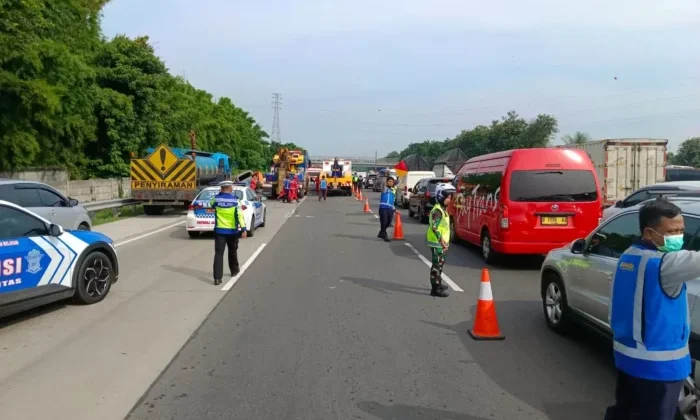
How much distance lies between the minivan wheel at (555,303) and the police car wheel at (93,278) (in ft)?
19.7

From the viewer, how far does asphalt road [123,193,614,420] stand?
15.1 ft

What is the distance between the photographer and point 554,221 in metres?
10.5

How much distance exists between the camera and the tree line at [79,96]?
1966cm

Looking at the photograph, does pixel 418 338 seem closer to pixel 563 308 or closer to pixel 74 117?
pixel 563 308

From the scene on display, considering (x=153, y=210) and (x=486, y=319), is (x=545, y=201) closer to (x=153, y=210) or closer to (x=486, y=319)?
(x=486, y=319)

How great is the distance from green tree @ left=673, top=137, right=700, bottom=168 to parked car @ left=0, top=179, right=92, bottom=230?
5990 cm

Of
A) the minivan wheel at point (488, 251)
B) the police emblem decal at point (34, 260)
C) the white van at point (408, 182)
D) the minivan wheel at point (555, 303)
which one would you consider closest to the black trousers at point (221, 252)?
the police emblem decal at point (34, 260)

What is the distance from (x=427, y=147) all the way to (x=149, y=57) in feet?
351

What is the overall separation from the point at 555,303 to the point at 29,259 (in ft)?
20.5

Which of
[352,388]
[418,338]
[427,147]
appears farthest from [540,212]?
[427,147]

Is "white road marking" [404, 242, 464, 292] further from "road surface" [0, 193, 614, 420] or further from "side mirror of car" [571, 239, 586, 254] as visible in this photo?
"side mirror of car" [571, 239, 586, 254]

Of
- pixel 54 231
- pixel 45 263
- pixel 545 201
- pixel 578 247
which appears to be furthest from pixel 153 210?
pixel 578 247

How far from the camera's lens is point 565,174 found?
1055 cm

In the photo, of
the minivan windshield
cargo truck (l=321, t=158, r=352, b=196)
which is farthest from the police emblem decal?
cargo truck (l=321, t=158, r=352, b=196)
